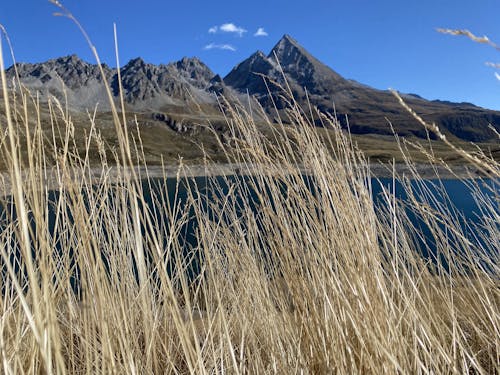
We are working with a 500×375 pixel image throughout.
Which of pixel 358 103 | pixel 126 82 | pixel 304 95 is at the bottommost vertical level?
pixel 358 103

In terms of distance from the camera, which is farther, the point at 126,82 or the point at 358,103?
the point at 126,82

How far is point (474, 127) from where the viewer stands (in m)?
105

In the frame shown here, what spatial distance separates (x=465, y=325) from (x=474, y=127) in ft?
386

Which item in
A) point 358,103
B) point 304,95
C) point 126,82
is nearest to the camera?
point 358,103

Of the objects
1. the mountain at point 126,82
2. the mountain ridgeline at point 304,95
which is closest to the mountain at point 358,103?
the mountain ridgeline at point 304,95

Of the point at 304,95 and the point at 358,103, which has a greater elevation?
the point at 304,95

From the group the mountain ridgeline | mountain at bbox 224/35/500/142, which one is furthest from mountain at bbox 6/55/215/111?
mountain at bbox 224/35/500/142

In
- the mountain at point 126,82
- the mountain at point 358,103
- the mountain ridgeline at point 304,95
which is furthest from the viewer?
the mountain at point 126,82

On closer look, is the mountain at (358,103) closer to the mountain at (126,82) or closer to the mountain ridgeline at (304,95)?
the mountain ridgeline at (304,95)

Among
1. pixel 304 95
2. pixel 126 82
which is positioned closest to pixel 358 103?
pixel 304 95

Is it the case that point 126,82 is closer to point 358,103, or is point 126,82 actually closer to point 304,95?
point 304,95

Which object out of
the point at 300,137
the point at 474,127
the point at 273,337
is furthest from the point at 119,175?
the point at 474,127

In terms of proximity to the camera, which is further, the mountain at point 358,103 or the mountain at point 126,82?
the mountain at point 126,82

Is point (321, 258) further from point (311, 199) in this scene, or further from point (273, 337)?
point (273, 337)
